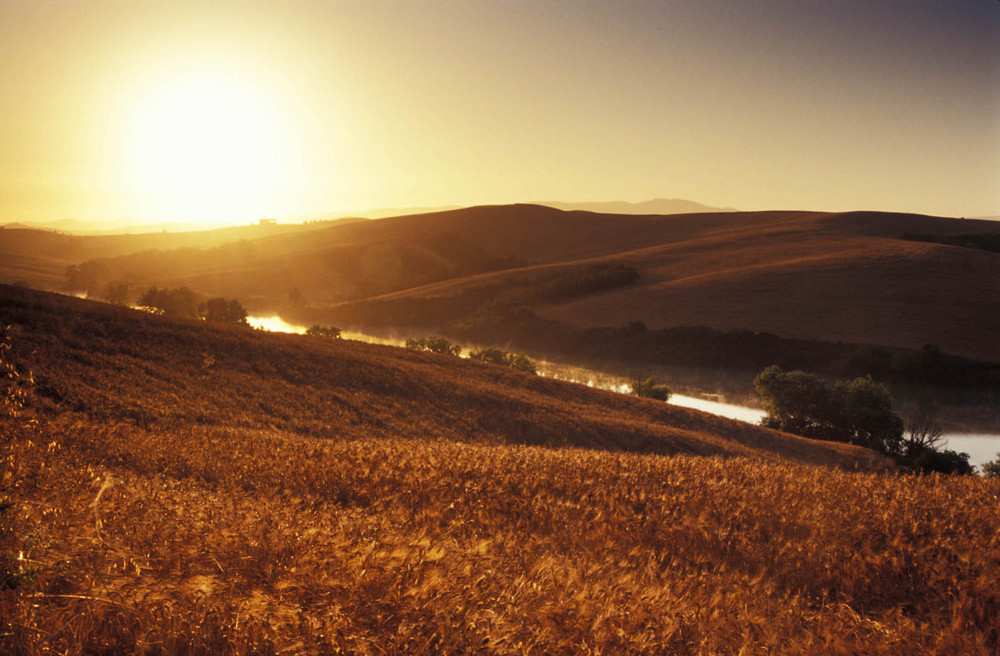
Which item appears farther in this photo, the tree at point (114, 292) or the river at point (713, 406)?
the river at point (713, 406)

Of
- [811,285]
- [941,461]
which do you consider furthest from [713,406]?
[811,285]

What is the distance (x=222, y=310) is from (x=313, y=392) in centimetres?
2643

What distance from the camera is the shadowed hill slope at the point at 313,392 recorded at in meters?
14.1

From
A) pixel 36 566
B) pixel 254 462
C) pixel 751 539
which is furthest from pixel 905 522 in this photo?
pixel 254 462

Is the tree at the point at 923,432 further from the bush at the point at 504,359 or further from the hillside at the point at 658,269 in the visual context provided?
the bush at the point at 504,359

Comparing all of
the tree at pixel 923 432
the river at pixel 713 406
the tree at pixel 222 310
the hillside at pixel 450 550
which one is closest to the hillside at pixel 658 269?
the tree at pixel 222 310

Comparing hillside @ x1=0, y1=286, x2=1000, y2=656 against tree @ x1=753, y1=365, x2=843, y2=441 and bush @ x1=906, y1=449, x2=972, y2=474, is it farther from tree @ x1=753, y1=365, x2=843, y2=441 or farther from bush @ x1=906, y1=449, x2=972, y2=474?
tree @ x1=753, y1=365, x2=843, y2=441

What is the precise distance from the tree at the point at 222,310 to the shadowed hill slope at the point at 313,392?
17.0 meters

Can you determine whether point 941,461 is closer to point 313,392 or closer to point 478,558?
point 313,392

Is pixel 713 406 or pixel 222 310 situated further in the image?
pixel 222 310

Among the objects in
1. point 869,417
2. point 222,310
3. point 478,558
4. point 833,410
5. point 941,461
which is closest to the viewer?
point 478,558

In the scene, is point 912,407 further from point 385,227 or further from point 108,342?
point 385,227

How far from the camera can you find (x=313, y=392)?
18922 millimetres

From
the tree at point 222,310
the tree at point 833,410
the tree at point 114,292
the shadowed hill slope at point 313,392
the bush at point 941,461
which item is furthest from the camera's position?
the tree at point 222,310
